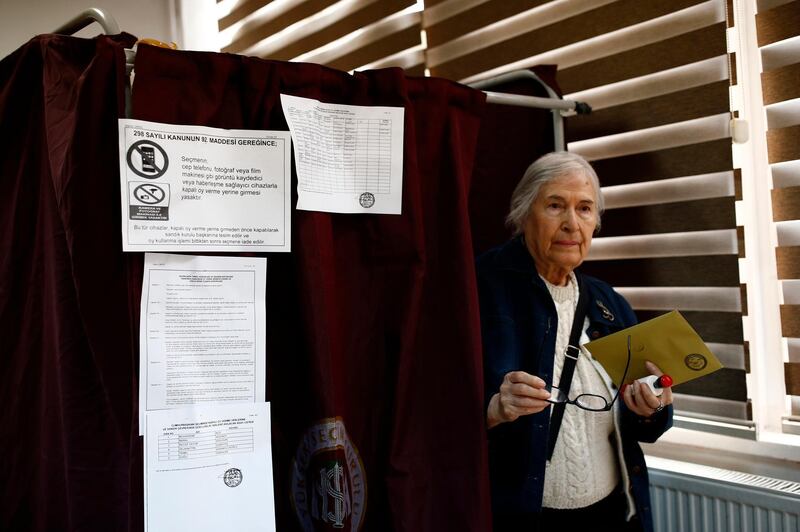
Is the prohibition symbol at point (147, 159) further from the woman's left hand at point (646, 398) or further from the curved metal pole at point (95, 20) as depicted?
the woman's left hand at point (646, 398)

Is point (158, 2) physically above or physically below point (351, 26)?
above

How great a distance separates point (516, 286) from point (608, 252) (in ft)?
1.74

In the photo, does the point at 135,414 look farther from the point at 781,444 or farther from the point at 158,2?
the point at 158,2

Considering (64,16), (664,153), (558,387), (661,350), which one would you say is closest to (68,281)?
(558,387)

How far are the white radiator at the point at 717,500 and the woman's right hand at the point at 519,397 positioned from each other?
633mm

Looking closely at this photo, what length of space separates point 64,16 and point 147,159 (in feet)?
6.82

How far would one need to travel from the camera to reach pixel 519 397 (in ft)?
3.96

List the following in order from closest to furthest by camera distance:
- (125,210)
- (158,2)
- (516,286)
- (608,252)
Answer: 1. (125,210)
2. (516,286)
3. (608,252)
4. (158,2)

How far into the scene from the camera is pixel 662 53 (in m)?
1.70

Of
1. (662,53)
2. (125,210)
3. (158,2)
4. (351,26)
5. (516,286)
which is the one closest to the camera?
(125,210)

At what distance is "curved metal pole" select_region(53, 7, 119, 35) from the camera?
4.01 feet

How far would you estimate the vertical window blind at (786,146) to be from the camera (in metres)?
1.53

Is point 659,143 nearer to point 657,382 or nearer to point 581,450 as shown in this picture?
point 657,382

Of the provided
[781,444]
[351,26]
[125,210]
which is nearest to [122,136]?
[125,210]
